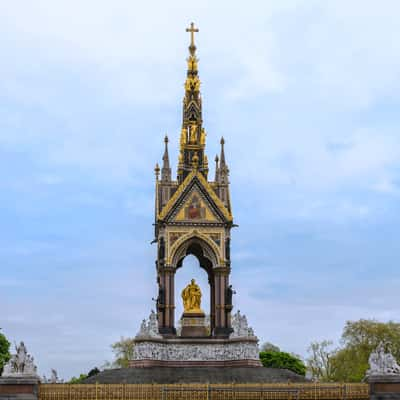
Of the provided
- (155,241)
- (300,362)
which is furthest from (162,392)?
(300,362)

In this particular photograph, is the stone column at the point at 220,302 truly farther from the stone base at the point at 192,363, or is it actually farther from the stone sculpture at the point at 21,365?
the stone sculpture at the point at 21,365

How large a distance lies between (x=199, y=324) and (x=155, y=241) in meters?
5.67

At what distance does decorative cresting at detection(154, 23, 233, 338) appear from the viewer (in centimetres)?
4450

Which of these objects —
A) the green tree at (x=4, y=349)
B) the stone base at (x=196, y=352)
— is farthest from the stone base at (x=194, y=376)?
the green tree at (x=4, y=349)

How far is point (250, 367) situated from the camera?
135 ft

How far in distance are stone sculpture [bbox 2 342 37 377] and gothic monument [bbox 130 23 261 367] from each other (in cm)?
867

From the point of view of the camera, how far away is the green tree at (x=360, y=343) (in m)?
63.8

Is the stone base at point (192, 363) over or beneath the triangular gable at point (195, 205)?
beneath

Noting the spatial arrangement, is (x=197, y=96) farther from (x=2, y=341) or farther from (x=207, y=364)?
(x=2, y=341)

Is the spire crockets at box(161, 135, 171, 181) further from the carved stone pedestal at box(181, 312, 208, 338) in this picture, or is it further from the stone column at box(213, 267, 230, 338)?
the carved stone pedestal at box(181, 312, 208, 338)

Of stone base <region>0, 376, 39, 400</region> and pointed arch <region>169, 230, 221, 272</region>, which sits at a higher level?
pointed arch <region>169, 230, 221, 272</region>

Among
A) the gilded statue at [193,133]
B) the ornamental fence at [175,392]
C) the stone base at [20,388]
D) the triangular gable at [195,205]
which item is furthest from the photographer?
the gilded statue at [193,133]

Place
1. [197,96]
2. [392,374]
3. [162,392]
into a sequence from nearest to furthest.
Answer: [162,392] < [392,374] < [197,96]

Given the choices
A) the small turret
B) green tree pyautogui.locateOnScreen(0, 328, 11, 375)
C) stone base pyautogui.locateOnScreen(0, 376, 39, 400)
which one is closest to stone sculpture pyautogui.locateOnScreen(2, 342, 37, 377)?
stone base pyautogui.locateOnScreen(0, 376, 39, 400)
